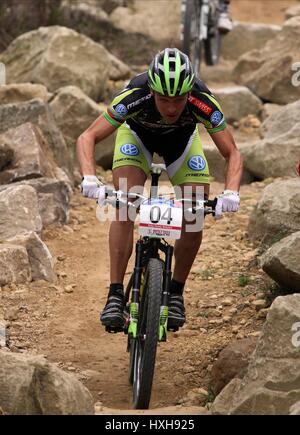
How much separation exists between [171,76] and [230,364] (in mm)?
1612

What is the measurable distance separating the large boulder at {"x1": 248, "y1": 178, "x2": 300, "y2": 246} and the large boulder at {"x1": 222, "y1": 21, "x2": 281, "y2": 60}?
8.93 m

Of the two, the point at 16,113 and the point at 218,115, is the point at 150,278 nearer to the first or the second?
the point at 218,115

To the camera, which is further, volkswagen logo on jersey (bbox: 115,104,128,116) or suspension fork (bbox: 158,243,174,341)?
volkswagen logo on jersey (bbox: 115,104,128,116)

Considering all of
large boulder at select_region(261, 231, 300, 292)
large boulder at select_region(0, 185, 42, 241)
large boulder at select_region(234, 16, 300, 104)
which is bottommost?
large boulder at select_region(261, 231, 300, 292)

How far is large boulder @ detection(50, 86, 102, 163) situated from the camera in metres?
10.1

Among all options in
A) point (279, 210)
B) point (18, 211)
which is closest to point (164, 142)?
point (279, 210)

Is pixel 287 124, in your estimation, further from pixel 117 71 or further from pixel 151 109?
pixel 151 109

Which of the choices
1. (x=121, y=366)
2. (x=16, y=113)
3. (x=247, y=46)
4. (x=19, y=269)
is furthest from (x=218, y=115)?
(x=247, y=46)

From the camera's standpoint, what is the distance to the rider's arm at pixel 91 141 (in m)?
5.43

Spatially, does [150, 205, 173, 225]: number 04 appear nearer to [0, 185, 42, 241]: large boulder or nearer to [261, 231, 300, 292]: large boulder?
[261, 231, 300, 292]: large boulder

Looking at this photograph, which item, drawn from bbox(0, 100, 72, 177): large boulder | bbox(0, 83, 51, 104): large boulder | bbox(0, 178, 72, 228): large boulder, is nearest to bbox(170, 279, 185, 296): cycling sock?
bbox(0, 178, 72, 228): large boulder

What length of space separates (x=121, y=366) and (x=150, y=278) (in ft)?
3.97

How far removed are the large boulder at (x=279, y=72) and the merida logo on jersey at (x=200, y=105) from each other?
6662 millimetres

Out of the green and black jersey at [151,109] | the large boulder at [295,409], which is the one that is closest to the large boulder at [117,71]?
the green and black jersey at [151,109]
